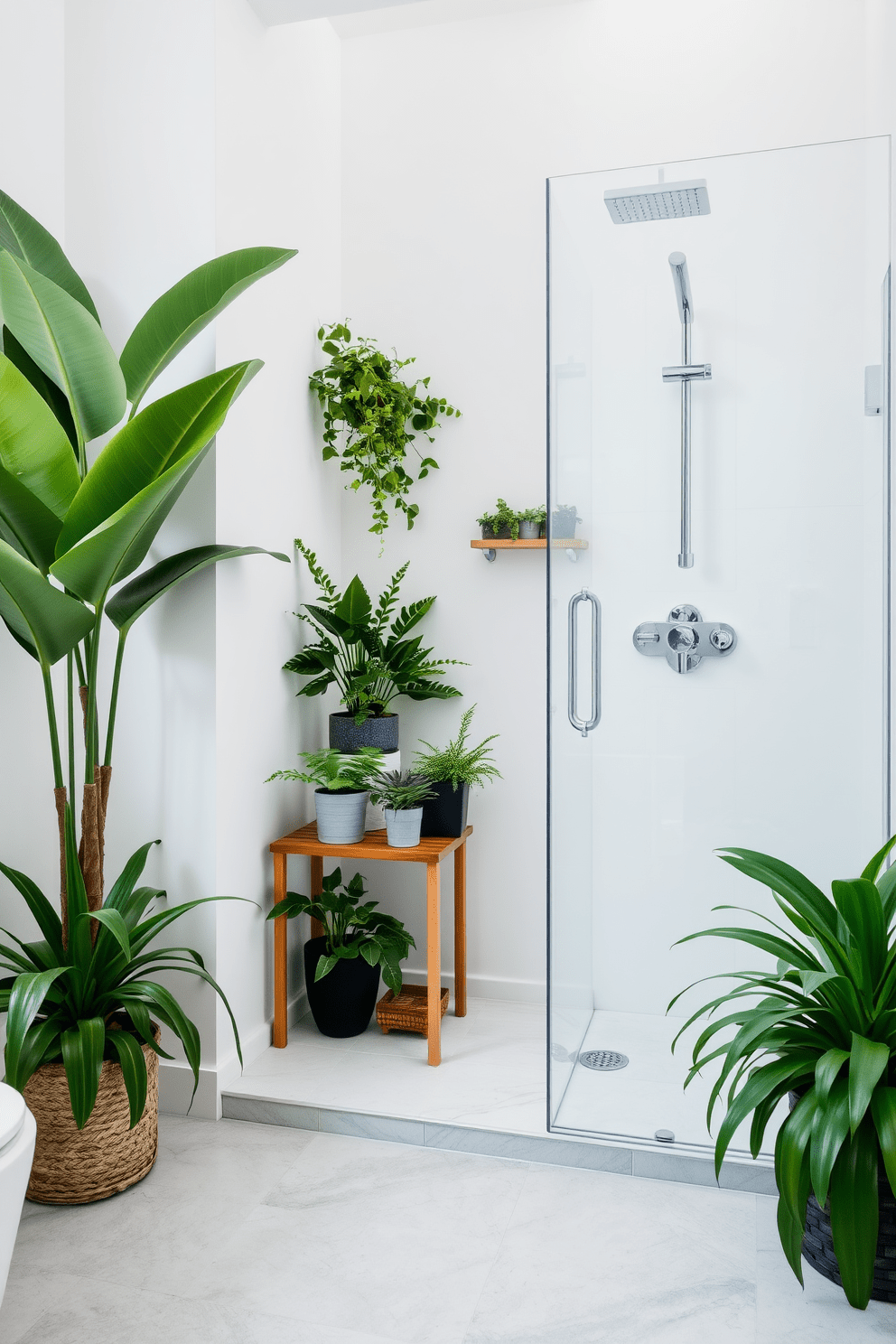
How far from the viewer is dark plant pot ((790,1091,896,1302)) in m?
1.64

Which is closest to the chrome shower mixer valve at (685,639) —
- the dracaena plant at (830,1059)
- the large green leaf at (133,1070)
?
the dracaena plant at (830,1059)

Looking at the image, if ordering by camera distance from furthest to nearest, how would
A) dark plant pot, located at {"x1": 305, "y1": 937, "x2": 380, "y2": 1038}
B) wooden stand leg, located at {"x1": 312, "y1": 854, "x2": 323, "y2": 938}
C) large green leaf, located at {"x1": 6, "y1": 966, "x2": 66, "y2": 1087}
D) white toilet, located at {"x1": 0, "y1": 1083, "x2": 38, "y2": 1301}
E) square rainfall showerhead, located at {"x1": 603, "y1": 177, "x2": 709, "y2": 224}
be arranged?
wooden stand leg, located at {"x1": 312, "y1": 854, "x2": 323, "y2": 938}, dark plant pot, located at {"x1": 305, "y1": 937, "x2": 380, "y2": 1038}, square rainfall showerhead, located at {"x1": 603, "y1": 177, "x2": 709, "y2": 224}, large green leaf, located at {"x1": 6, "y1": 966, "x2": 66, "y2": 1087}, white toilet, located at {"x1": 0, "y1": 1083, "x2": 38, "y2": 1301}

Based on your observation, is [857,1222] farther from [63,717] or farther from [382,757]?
[63,717]

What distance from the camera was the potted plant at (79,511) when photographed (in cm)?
177

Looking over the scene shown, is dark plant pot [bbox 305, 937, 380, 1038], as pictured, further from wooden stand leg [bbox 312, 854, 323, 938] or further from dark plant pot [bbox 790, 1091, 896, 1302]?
dark plant pot [bbox 790, 1091, 896, 1302]

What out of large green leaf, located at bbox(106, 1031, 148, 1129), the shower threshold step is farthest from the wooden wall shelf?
large green leaf, located at bbox(106, 1031, 148, 1129)

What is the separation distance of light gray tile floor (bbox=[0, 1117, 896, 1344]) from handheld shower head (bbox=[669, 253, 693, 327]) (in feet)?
5.82

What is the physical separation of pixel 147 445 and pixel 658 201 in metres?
1.12

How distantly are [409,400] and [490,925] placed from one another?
1531 millimetres

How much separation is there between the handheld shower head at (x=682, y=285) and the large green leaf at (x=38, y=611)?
1.32 meters

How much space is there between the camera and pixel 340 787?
252 centimetres

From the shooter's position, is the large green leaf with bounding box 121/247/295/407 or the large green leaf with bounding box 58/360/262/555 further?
the large green leaf with bounding box 121/247/295/407

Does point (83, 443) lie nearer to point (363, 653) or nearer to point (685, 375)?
point (363, 653)

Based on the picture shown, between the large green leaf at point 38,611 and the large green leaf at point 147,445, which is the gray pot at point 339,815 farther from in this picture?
the large green leaf at point 147,445
